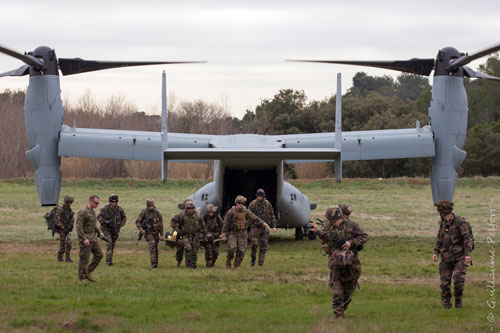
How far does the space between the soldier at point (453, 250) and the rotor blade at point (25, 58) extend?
30.9 feet

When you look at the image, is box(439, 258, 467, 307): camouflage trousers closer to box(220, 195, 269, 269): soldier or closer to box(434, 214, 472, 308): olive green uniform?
box(434, 214, 472, 308): olive green uniform

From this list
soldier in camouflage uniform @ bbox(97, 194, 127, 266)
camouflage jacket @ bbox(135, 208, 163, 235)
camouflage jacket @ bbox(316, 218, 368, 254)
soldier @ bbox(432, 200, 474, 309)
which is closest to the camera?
camouflage jacket @ bbox(316, 218, 368, 254)

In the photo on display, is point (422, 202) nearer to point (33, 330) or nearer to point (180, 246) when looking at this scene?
point (180, 246)

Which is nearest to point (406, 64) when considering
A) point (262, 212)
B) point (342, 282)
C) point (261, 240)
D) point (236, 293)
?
point (262, 212)

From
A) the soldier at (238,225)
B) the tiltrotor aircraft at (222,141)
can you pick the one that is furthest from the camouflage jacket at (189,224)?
the tiltrotor aircraft at (222,141)

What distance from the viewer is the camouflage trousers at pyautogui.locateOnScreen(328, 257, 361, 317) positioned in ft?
35.1

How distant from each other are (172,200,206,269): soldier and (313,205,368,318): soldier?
5303mm

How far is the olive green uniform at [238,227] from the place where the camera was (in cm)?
1602

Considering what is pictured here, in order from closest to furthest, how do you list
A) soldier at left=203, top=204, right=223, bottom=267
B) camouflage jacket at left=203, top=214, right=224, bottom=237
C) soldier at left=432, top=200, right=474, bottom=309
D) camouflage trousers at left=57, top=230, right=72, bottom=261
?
soldier at left=432, top=200, right=474, bottom=309 → soldier at left=203, top=204, right=223, bottom=267 → camouflage jacket at left=203, top=214, right=224, bottom=237 → camouflage trousers at left=57, top=230, right=72, bottom=261

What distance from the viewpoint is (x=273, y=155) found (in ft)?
59.2

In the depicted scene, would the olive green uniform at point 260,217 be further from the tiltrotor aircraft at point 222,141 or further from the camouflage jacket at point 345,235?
the camouflage jacket at point 345,235

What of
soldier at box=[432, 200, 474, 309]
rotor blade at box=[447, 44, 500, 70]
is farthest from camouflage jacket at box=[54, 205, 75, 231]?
rotor blade at box=[447, 44, 500, 70]

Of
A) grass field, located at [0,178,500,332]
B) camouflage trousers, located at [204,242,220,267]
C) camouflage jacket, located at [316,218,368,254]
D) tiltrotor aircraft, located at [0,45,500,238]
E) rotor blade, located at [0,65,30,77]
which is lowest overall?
grass field, located at [0,178,500,332]

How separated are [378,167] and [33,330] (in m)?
44.3
